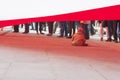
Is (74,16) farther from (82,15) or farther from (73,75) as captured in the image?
(73,75)

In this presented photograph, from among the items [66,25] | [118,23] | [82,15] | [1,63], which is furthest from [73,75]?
[66,25]

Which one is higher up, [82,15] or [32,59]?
[82,15]

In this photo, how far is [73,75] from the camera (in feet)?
16.3

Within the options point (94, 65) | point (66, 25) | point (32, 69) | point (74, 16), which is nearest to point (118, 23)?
point (66, 25)

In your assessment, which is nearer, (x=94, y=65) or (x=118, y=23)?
(x=94, y=65)

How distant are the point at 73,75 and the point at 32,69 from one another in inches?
28.3

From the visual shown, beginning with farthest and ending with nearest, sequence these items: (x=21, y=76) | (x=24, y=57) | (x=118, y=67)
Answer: (x=24, y=57)
(x=118, y=67)
(x=21, y=76)

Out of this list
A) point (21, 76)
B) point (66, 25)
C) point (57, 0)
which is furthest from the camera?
point (66, 25)

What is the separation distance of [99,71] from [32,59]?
158 cm

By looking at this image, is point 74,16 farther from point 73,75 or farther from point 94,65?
point 73,75

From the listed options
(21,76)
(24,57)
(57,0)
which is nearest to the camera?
(21,76)

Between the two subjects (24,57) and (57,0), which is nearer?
(57,0)

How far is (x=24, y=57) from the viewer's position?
6.89 m

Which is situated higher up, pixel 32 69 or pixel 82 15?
pixel 82 15
